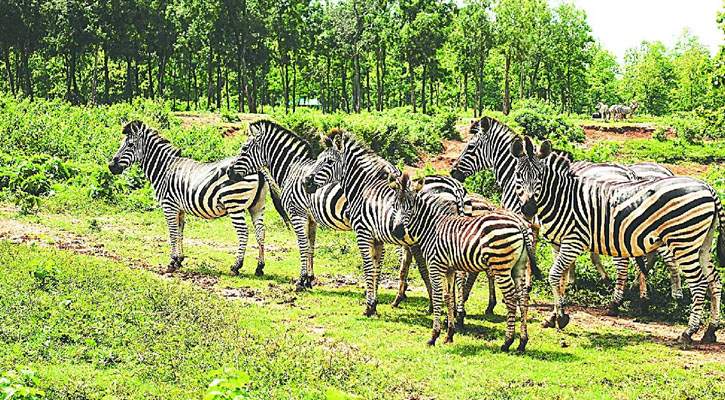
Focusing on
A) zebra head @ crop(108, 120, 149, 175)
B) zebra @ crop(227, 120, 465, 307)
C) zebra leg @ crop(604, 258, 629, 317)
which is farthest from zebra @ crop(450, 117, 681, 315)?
zebra head @ crop(108, 120, 149, 175)

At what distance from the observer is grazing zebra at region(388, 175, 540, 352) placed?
30.5 feet

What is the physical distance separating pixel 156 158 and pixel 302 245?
14.6ft

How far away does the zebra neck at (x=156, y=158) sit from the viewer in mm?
15516

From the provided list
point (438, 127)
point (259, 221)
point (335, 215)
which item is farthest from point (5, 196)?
point (438, 127)

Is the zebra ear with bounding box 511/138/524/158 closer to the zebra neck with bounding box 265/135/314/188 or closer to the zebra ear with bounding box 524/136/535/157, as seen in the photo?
the zebra ear with bounding box 524/136/535/157

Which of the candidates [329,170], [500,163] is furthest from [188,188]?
[500,163]

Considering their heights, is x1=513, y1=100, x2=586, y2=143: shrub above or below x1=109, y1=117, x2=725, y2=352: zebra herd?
above

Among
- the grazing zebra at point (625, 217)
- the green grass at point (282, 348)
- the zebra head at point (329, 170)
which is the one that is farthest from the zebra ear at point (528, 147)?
the zebra head at point (329, 170)

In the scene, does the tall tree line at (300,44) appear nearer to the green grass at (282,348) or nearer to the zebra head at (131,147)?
the zebra head at (131,147)

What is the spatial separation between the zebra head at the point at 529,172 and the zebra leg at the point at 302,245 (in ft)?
15.5

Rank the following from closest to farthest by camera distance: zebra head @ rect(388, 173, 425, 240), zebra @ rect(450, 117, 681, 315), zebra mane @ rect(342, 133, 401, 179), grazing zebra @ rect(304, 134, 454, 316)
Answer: zebra head @ rect(388, 173, 425, 240), grazing zebra @ rect(304, 134, 454, 316), zebra mane @ rect(342, 133, 401, 179), zebra @ rect(450, 117, 681, 315)

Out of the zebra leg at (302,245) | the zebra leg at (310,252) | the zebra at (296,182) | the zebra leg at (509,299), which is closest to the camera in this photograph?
the zebra leg at (509,299)

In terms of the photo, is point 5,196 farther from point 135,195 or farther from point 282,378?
point 282,378

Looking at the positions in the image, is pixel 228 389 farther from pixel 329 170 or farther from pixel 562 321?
pixel 329 170
